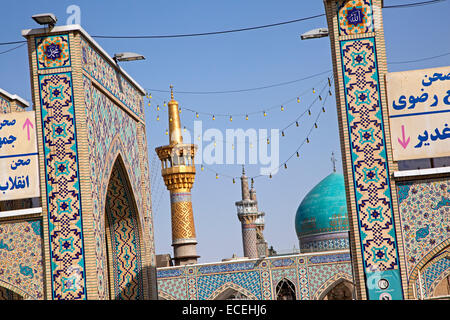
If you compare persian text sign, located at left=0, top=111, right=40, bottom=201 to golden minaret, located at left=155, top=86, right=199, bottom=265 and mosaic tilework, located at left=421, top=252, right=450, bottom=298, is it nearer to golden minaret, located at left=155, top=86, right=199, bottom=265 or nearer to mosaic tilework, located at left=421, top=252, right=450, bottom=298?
mosaic tilework, located at left=421, top=252, right=450, bottom=298

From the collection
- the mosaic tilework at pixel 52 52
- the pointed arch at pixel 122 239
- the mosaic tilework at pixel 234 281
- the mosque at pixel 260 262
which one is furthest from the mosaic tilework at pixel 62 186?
the mosaic tilework at pixel 234 281

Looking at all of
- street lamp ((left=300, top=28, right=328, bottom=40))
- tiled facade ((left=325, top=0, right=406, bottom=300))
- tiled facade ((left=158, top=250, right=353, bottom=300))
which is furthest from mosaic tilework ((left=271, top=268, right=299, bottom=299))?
tiled facade ((left=325, top=0, right=406, bottom=300))

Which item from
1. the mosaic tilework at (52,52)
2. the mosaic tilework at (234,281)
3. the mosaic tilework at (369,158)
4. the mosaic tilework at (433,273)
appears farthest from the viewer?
the mosaic tilework at (234,281)

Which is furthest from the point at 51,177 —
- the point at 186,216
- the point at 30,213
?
the point at 186,216

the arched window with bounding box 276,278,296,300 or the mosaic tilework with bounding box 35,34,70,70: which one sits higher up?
the mosaic tilework with bounding box 35,34,70,70

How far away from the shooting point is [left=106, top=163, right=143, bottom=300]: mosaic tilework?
36.4 ft

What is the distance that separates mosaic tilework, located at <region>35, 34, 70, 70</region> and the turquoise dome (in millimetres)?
18924

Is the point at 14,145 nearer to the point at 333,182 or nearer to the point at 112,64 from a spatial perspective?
the point at 112,64

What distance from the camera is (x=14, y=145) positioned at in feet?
30.6

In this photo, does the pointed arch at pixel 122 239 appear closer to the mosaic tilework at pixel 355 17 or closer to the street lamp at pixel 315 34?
the street lamp at pixel 315 34

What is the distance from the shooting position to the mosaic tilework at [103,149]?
9.23 meters

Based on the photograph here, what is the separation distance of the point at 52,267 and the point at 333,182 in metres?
21.1

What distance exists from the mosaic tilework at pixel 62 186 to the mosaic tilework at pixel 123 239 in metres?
1.97
